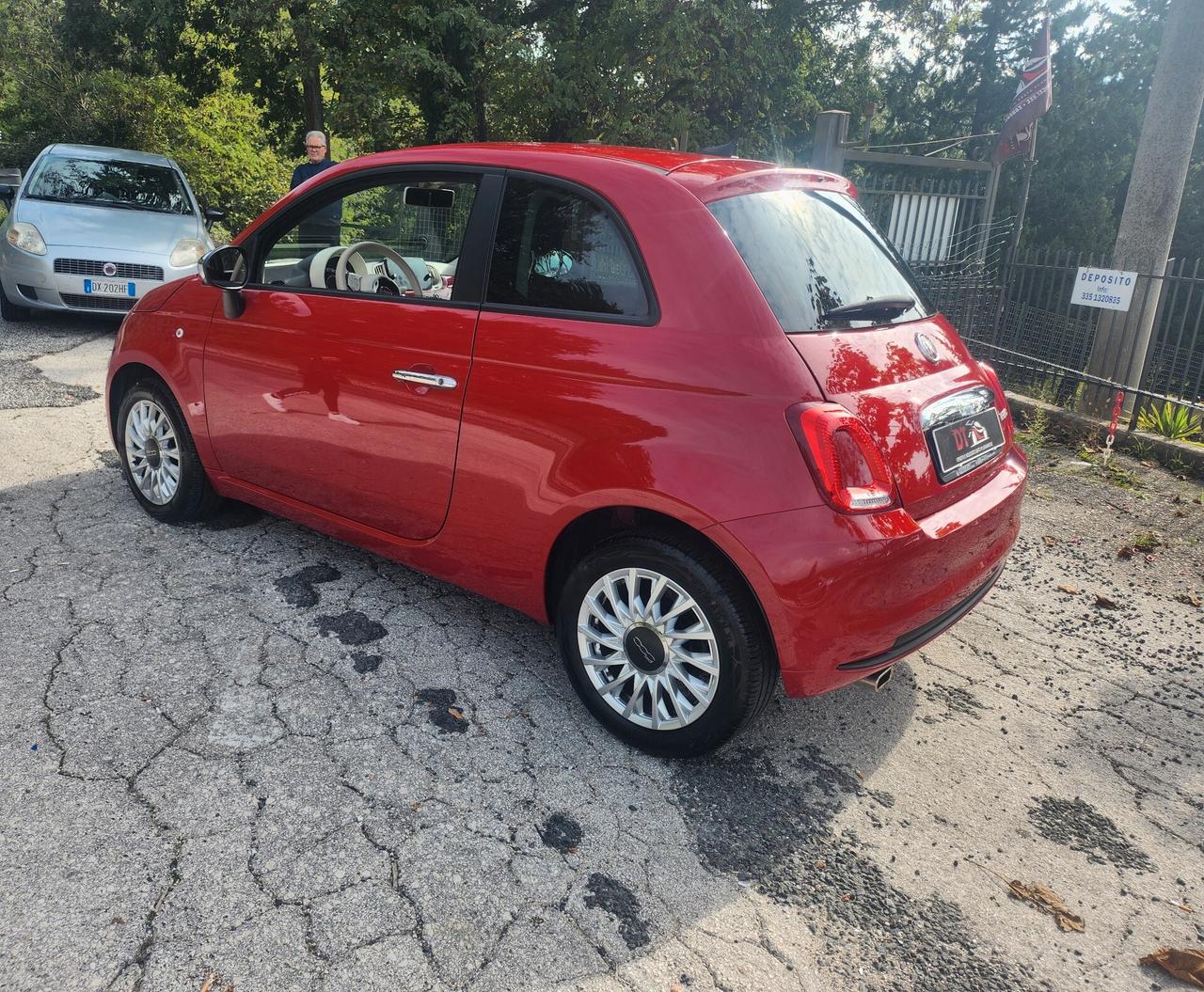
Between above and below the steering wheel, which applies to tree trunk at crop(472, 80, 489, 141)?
above

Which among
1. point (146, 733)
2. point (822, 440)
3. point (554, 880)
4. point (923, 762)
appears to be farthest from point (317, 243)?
point (923, 762)

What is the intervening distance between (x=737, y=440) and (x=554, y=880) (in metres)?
1.24

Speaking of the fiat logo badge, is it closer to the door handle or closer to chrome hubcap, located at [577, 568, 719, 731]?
chrome hubcap, located at [577, 568, 719, 731]

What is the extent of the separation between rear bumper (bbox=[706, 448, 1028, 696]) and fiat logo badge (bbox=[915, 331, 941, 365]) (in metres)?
0.50

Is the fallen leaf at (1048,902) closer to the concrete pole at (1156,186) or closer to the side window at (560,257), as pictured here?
the side window at (560,257)

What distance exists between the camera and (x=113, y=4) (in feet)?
54.0

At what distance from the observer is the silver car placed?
26.7 feet

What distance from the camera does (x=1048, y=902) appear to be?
247 cm

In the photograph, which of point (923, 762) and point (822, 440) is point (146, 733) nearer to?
point (822, 440)

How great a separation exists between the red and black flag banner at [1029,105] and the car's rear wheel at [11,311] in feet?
30.9

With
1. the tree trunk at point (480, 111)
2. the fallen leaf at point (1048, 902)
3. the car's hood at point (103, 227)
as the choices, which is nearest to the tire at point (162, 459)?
the fallen leaf at point (1048, 902)

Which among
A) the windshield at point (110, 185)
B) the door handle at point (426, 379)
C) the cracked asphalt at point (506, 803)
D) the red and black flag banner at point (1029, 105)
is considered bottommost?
the cracked asphalt at point (506, 803)

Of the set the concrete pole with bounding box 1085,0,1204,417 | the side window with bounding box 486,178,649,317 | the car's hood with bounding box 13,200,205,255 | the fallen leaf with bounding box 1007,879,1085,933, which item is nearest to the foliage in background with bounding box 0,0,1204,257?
the car's hood with bounding box 13,200,205,255

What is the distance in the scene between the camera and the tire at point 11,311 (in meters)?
8.75
